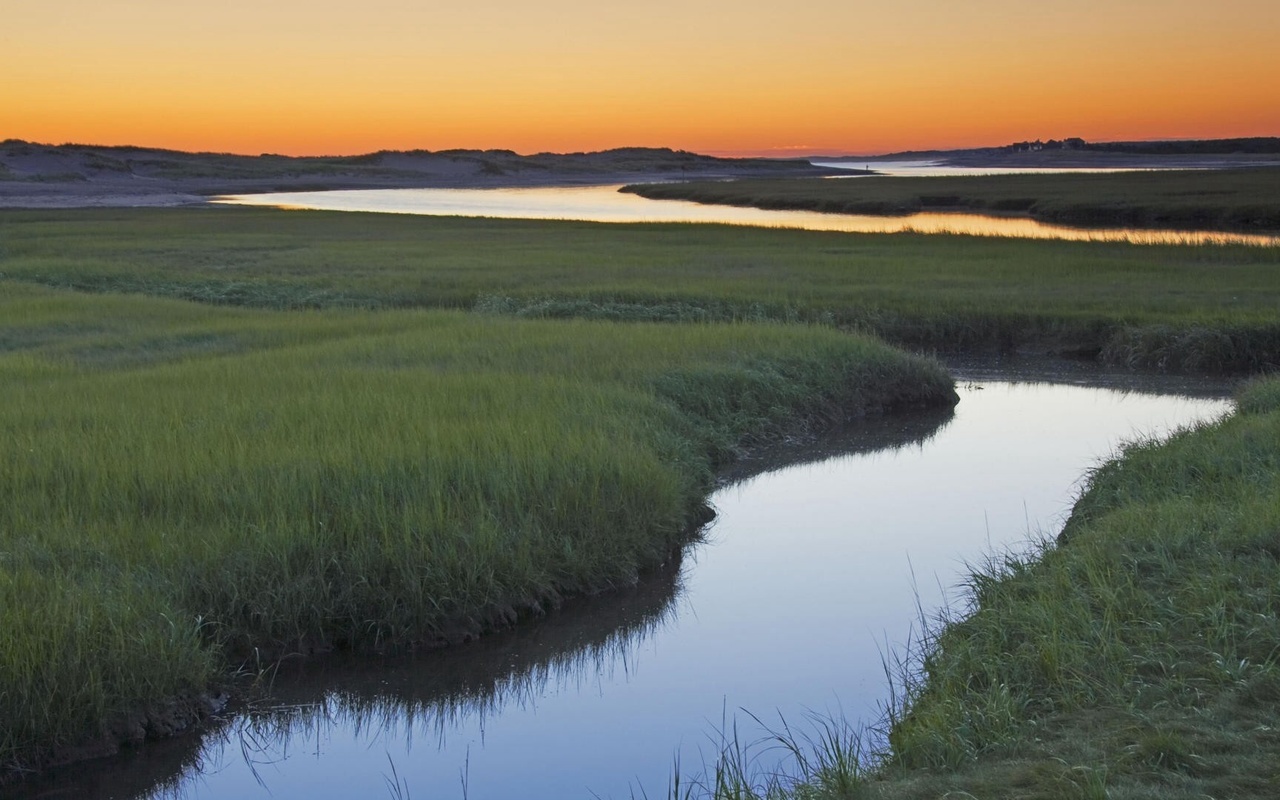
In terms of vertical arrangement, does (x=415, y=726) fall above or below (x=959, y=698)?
below

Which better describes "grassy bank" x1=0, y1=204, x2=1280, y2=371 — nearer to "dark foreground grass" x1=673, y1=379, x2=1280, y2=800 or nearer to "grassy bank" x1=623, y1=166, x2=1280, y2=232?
"dark foreground grass" x1=673, y1=379, x2=1280, y2=800

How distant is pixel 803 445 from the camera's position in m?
12.2

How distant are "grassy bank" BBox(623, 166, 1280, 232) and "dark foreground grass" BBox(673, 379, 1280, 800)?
38.0 meters

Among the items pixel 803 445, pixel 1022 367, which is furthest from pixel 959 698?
pixel 1022 367

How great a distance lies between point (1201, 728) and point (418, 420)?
6655 millimetres

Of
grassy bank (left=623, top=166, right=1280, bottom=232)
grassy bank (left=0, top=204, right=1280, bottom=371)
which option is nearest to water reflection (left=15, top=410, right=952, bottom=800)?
grassy bank (left=0, top=204, right=1280, bottom=371)

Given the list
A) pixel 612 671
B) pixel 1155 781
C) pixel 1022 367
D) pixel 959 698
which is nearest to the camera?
pixel 1155 781

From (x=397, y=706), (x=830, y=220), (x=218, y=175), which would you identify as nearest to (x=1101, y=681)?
(x=397, y=706)

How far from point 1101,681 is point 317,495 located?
16.0ft

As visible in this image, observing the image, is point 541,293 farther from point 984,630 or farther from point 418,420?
point 984,630

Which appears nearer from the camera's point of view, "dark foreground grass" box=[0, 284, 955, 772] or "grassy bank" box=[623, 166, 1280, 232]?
"dark foreground grass" box=[0, 284, 955, 772]

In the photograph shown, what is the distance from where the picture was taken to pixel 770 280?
22422 millimetres

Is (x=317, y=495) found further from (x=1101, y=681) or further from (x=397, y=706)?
(x=1101, y=681)

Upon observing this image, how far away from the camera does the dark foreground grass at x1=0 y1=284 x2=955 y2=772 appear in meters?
5.61
